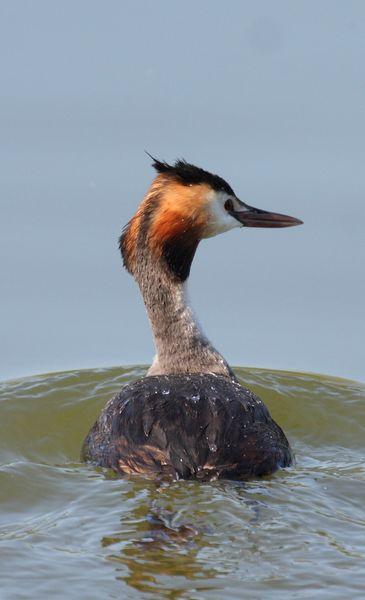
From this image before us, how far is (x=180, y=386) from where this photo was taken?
8281 millimetres

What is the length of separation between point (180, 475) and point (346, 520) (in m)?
0.88

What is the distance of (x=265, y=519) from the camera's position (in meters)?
7.38

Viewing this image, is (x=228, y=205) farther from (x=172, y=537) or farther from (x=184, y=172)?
(x=172, y=537)

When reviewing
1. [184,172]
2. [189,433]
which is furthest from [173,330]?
[189,433]

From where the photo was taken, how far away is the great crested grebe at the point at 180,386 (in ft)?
25.8

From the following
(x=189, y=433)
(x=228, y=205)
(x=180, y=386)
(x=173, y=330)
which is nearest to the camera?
(x=189, y=433)

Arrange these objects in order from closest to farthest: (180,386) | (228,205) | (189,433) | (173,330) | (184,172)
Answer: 1. (189,433)
2. (180,386)
3. (184,172)
4. (173,330)
5. (228,205)

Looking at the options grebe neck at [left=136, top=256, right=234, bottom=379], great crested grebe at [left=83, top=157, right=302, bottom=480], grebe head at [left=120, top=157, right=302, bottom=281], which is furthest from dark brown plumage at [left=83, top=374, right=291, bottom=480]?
grebe head at [left=120, top=157, right=302, bottom=281]

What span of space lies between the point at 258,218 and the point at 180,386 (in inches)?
66.7

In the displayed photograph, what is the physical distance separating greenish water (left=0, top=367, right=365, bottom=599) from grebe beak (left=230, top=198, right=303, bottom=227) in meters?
Result: 1.48

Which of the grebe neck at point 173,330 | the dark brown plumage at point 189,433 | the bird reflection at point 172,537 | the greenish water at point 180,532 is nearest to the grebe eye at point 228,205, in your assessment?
the grebe neck at point 173,330

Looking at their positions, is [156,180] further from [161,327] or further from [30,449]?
[30,449]

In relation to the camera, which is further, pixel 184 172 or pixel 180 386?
pixel 184 172

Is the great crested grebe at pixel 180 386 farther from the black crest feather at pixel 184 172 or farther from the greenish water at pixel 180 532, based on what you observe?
the greenish water at pixel 180 532
